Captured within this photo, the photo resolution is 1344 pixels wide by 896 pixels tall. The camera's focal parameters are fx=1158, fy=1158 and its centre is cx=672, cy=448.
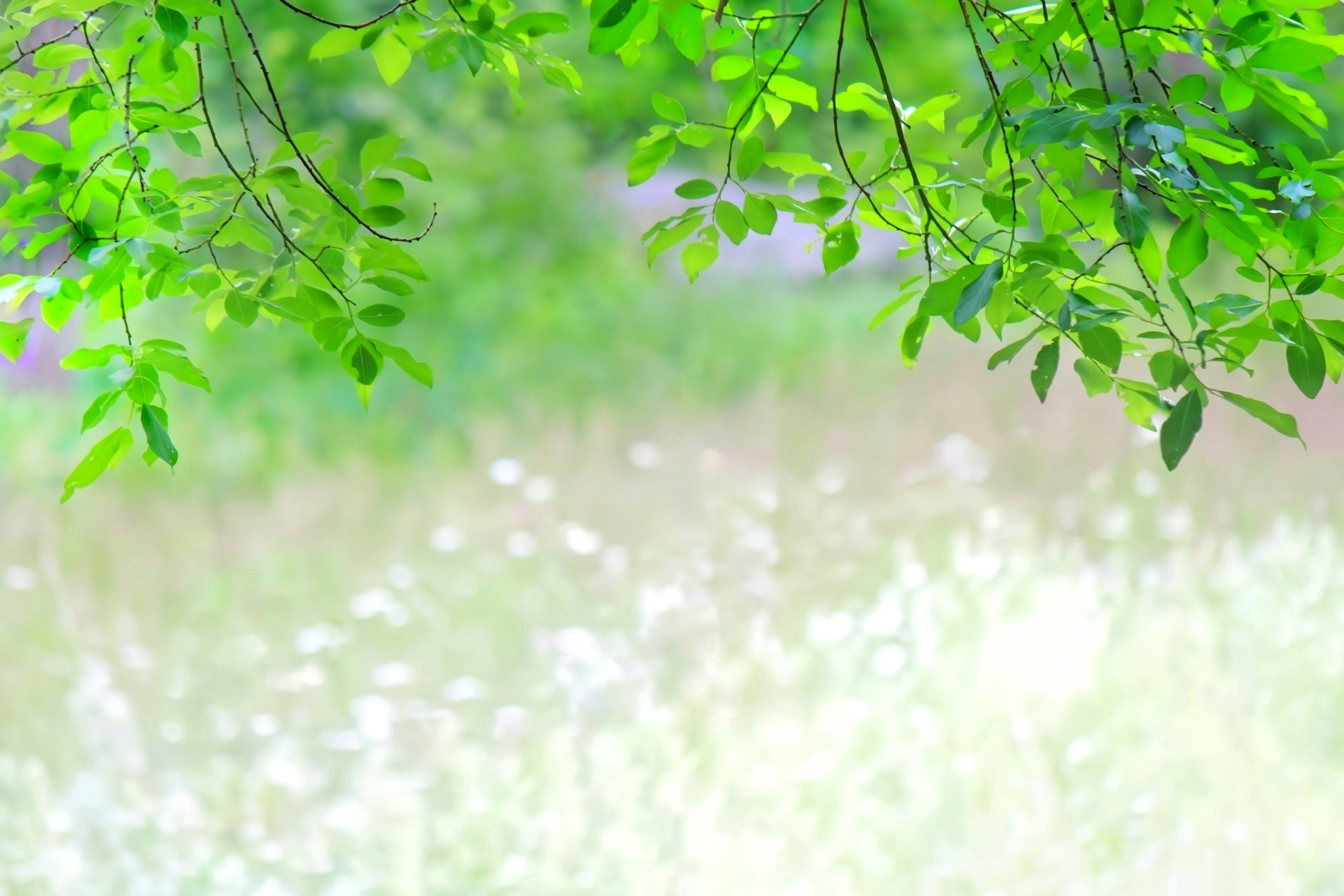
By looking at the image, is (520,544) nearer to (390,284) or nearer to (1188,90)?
(390,284)

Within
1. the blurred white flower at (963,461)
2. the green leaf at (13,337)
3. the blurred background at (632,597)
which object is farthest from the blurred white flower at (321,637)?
the green leaf at (13,337)

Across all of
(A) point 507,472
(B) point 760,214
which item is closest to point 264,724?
(A) point 507,472

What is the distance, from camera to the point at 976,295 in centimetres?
57

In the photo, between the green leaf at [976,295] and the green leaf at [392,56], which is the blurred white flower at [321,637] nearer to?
the green leaf at [392,56]

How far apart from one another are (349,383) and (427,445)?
0.17 meters

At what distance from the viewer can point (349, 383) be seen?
196 centimetres

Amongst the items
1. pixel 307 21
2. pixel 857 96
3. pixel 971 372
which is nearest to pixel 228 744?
pixel 307 21

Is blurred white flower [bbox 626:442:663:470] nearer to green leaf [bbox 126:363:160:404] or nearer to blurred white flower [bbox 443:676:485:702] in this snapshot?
blurred white flower [bbox 443:676:485:702]

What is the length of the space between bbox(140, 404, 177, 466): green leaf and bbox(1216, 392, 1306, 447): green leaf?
1.79 ft

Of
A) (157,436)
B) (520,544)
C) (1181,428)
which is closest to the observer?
(1181,428)

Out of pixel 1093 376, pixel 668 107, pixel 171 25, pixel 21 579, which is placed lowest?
pixel 21 579

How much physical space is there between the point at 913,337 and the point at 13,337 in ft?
1.82

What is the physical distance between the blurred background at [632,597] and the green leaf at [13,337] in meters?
1.21

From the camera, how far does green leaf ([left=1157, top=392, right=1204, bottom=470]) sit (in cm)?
54
